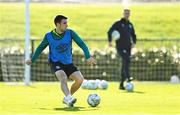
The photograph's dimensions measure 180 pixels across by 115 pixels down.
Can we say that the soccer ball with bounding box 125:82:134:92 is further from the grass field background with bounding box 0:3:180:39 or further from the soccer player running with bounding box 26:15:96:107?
the grass field background with bounding box 0:3:180:39

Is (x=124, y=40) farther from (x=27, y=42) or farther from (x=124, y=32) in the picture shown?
(x=27, y=42)

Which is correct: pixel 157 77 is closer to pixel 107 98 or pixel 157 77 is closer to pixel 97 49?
pixel 97 49

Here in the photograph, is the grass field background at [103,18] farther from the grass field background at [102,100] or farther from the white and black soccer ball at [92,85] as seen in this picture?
the white and black soccer ball at [92,85]

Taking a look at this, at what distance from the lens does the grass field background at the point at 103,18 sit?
121 ft

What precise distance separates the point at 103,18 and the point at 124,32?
54.6 ft

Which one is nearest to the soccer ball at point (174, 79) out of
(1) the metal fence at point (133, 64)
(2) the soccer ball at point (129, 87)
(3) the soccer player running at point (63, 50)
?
(1) the metal fence at point (133, 64)

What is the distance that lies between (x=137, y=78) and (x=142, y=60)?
24.6 inches

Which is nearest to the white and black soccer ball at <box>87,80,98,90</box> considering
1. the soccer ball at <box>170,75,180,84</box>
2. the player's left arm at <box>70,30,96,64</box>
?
the soccer ball at <box>170,75,180,84</box>

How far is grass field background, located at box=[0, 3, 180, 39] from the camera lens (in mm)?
36812

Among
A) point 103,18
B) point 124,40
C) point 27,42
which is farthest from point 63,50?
point 103,18

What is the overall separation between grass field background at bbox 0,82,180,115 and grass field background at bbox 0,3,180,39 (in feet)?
40.2

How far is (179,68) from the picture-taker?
27.6m

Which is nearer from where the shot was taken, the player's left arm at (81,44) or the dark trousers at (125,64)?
the player's left arm at (81,44)

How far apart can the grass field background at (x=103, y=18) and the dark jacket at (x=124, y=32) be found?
13127 millimetres
